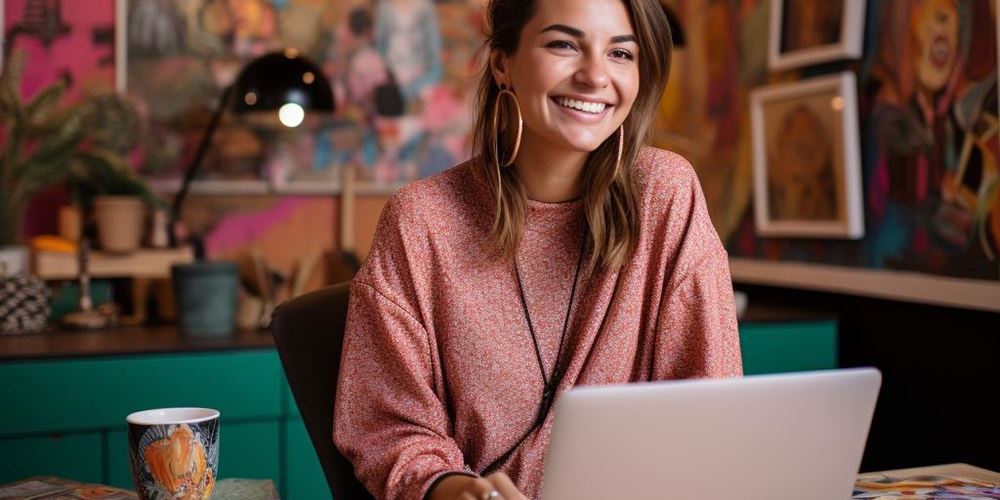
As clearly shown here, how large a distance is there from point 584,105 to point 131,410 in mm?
1488

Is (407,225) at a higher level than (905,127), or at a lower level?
lower

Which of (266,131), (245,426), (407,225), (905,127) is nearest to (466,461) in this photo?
(407,225)

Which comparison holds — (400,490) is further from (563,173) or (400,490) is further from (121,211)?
(121,211)

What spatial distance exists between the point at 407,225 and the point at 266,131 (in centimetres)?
171

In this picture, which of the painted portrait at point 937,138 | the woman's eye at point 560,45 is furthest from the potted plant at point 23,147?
the painted portrait at point 937,138

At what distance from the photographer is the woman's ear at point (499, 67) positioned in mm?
1556

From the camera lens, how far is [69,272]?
2.76 m

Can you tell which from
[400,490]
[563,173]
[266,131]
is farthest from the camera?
[266,131]

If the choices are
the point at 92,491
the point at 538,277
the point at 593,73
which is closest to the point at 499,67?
the point at 593,73

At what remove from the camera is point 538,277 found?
1517 millimetres

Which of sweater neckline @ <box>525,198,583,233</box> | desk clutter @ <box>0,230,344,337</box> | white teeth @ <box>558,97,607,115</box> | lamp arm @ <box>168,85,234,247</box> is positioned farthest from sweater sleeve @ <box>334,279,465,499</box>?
lamp arm @ <box>168,85,234,247</box>

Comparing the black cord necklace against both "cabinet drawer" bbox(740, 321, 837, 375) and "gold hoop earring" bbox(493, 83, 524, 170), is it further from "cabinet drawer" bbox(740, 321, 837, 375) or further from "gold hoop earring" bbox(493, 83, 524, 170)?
"cabinet drawer" bbox(740, 321, 837, 375)

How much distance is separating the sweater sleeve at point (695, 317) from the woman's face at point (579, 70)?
18cm

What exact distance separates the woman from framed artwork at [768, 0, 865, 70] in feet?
4.20
